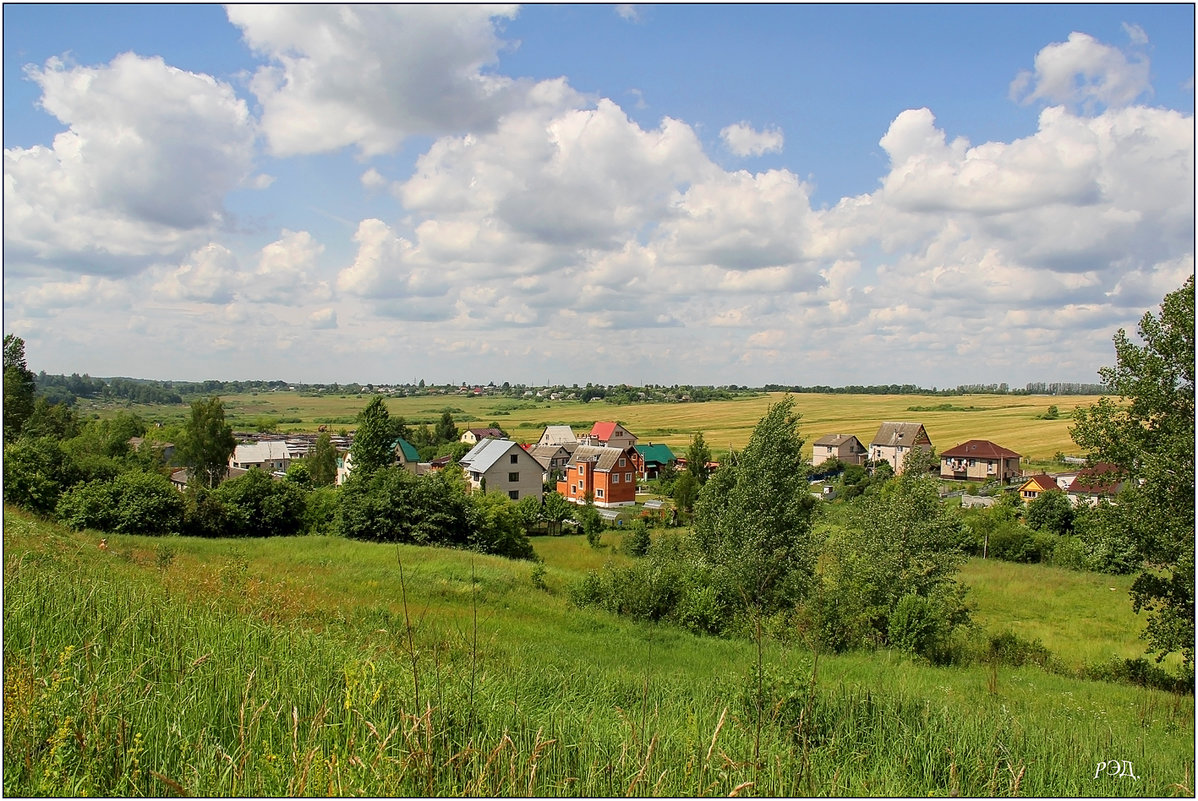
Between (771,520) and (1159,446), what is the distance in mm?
11710

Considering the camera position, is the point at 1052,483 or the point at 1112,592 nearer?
the point at 1112,592

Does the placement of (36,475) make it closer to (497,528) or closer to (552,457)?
(497,528)

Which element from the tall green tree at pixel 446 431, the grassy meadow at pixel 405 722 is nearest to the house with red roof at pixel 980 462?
→ the tall green tree at pixel 446 431

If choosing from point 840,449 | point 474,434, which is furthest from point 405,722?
point 474,434

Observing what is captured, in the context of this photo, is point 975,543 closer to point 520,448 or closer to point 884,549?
point 884,549

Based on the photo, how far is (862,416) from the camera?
123 metres

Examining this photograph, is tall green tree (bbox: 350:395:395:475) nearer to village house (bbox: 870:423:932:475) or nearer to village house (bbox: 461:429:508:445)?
village house (bbox: 461:429:508:445)

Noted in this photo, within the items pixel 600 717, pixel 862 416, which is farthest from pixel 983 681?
pixel 862 416

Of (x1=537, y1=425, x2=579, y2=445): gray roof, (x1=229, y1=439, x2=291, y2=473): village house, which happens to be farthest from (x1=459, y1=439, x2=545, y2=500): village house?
(x1=229, y1=439, x2=291, y2=473): village house

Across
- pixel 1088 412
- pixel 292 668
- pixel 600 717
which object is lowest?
pixel 600 717

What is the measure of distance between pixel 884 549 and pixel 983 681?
8.63 m

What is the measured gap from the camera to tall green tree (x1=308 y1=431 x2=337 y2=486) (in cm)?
5945

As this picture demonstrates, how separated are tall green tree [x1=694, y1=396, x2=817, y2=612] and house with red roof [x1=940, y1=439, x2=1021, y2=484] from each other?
64069 mm

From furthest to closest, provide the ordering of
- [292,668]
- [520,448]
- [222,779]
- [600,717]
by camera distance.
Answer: [520,448]
[600,717]
[292,668]
[222,779]
